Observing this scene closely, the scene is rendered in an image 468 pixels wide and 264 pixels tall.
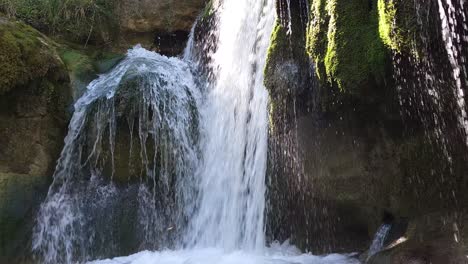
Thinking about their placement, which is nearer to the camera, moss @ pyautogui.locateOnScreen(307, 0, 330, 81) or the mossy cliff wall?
the mossy cliff wall

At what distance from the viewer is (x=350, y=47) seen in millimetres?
5195

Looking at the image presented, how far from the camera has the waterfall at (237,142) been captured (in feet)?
22.6

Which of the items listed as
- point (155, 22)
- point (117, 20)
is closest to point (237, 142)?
point (155, 22)

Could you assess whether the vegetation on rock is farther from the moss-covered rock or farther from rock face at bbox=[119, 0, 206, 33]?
rock face at bbox=[119, 0, 206, 33]

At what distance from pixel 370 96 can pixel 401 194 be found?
1184 millimetres

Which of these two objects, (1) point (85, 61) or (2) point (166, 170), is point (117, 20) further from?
(2) point (166, 170)

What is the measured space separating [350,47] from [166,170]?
3.58 meters

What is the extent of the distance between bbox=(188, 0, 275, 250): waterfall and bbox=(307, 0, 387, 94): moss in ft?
6.01

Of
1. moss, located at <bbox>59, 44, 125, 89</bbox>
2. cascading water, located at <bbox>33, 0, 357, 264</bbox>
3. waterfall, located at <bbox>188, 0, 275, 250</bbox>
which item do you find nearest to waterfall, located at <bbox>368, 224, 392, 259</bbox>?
cascading water, located at <bbox>33, 0, 357, 264</bbox>

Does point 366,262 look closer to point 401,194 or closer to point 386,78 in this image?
point 401,194

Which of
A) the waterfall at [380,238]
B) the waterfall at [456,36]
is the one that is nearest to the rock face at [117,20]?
the waterfall at [380,238]

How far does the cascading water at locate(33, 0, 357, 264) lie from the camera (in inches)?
276

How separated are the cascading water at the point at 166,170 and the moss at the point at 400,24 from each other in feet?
8.52

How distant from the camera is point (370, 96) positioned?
519 cm
